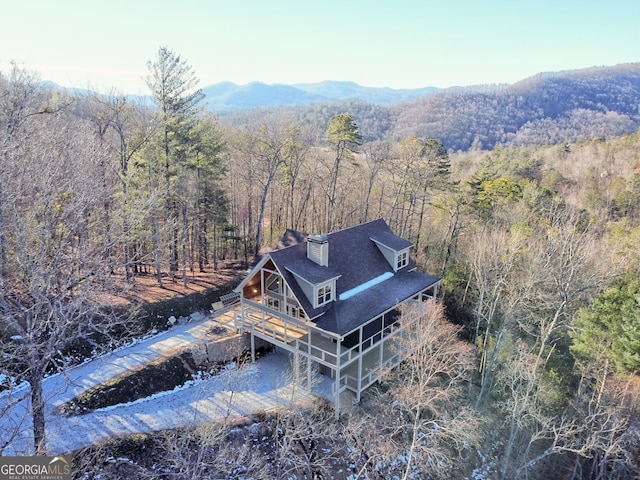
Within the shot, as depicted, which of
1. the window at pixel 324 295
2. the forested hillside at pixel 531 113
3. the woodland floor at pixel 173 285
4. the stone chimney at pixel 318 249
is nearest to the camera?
the window at pixel 324 295

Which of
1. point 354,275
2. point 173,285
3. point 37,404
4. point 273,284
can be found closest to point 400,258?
point 354,275

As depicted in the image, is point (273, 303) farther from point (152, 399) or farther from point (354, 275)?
point (152, 399)

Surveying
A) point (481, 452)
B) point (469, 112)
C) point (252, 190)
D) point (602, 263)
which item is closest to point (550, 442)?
point (481, 452)

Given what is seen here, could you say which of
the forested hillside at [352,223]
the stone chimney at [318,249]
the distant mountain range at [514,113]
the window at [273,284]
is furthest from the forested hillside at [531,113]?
the window at [273,284]

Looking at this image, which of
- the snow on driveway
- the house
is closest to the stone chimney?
the house

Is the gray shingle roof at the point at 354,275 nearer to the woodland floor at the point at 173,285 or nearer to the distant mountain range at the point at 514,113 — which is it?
the woodland floor at the point at 173,285

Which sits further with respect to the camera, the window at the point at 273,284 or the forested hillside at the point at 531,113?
the forested hillside at the point at 531,113

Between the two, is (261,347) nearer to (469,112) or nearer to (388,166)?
(388,166)
